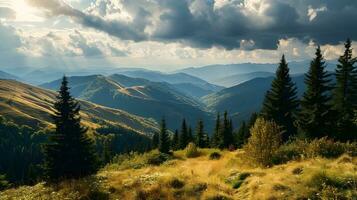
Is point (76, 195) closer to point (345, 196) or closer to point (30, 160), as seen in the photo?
point (345, 196)

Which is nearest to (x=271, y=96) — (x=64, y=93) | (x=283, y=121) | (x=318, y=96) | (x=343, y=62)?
(x=283, y=121)

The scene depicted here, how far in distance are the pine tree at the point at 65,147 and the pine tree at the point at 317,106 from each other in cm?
2844

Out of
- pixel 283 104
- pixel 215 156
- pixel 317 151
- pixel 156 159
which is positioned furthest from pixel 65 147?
pixel 283 104

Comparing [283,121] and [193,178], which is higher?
[193,178]

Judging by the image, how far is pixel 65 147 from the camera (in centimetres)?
3634

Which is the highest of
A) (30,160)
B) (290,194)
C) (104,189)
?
(290,194)

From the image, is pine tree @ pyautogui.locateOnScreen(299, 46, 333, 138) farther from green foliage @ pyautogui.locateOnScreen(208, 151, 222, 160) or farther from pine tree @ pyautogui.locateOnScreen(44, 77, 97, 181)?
pine tree @ pyautogui.locateOnScreen(44, 77, 97, 181)

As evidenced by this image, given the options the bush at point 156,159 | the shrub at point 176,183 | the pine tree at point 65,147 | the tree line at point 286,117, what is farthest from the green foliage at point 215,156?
the shrub at point 176,183

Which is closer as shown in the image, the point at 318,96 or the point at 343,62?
the point at 318,96

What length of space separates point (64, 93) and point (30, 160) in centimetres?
17317

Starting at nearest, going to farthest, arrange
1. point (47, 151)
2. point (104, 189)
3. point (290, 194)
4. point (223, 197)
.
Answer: point (290, 194) < point (223, 197) < point (104, 189) < point (47, 151)

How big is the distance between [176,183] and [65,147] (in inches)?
932

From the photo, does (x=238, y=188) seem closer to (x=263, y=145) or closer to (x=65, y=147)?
(x=263, y=145)

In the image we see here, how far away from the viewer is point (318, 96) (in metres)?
45.2
